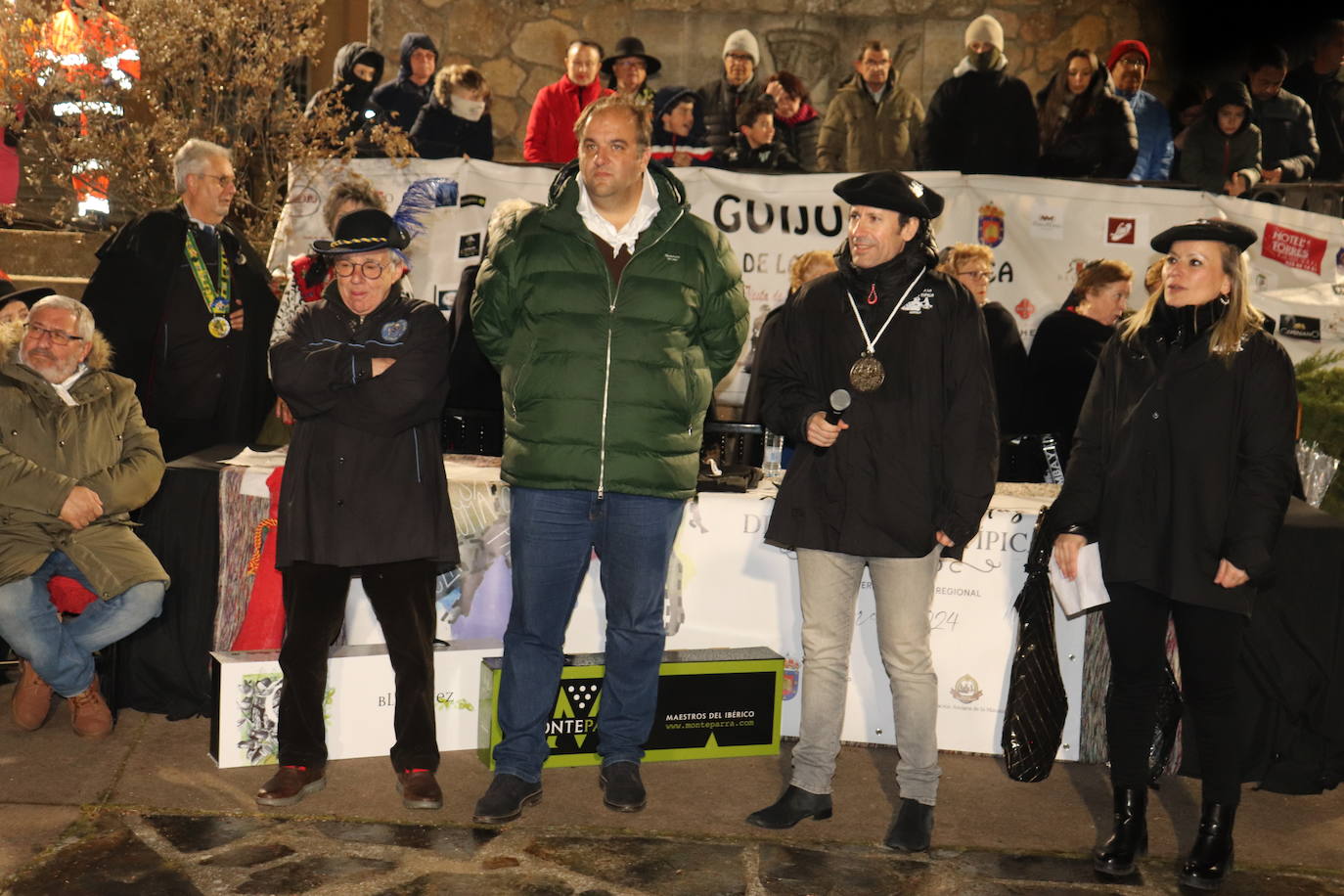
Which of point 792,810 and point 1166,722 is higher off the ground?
point 1166,722

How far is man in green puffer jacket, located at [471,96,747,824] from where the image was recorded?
405 cm

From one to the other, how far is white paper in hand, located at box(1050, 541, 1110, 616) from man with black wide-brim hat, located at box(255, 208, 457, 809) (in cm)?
184

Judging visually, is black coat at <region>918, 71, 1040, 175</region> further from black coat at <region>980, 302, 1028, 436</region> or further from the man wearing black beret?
the man wearing black beret

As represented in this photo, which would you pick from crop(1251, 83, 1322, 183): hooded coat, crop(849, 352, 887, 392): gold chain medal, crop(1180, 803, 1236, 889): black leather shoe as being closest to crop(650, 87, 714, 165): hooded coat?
crop(1251, 83, 1322, 183): hooded coat

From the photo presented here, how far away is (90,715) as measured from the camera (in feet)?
15.6

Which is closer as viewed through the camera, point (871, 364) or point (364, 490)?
point (871, 364)

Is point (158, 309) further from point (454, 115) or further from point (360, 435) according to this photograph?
point (454, 115)

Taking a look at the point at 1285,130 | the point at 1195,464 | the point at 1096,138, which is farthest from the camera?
the point at 1285,130

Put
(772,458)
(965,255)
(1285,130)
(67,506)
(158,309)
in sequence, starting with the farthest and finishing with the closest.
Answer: (1285,130) < (965,255) < (158,309) < (772,458) < (67,506)

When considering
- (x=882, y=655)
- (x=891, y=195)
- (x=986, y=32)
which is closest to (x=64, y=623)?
(x=882, y=655)

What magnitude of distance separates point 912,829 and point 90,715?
9.06 feet

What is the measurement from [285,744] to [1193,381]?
9.37 ft

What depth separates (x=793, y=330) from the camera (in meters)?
4.14

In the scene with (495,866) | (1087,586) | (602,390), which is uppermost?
(602,390)
